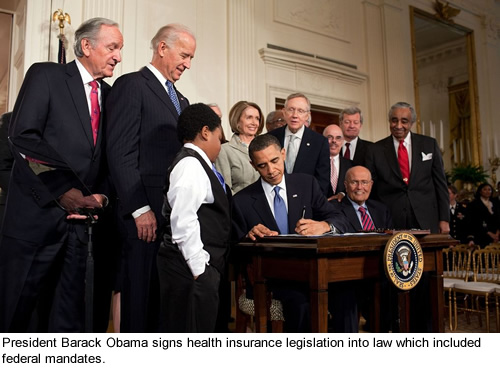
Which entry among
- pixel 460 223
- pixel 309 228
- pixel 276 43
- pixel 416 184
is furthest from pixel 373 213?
pixel 276 43

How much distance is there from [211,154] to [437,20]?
8464mm

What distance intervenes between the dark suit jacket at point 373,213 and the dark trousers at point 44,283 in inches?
70.9

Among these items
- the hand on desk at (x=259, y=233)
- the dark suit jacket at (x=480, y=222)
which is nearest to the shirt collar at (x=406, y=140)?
the hand on desk at (x=259, y=233)

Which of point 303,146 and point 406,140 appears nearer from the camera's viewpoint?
point 303,146

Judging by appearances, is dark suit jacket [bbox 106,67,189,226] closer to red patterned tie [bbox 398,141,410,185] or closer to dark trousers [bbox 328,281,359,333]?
dark trousers [bbox 328,281,359,333]

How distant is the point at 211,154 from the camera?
2.17 metres

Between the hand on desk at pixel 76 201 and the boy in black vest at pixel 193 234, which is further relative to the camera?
the hand on desk at pixel 76 201

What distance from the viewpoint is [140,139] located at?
231 cm

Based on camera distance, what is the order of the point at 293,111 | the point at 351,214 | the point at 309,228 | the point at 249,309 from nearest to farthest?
the point at 309,228
the point at 249,309
the point at 351,214
the point at 293,111

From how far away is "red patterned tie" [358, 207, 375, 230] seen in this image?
3.26m

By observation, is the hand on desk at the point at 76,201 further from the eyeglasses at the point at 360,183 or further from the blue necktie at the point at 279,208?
the eyeglasses at the point at 360,183

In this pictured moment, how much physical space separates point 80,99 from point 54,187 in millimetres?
459

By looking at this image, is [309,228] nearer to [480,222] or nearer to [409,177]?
[409,177]

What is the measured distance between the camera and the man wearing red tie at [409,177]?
353 centimetres
